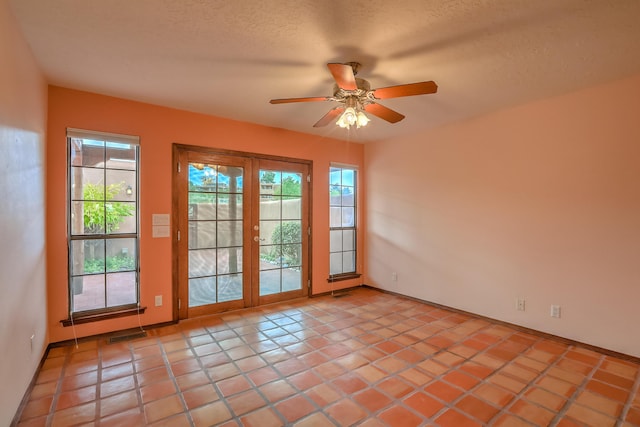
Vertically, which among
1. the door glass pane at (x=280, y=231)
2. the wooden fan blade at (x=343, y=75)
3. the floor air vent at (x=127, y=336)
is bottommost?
the floor air vent at (x=127, y=336)

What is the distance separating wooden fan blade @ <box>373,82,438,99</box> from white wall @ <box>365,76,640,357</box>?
1.98m

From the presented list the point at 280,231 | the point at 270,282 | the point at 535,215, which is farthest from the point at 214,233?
the point at 535,215

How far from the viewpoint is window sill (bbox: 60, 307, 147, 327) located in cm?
308

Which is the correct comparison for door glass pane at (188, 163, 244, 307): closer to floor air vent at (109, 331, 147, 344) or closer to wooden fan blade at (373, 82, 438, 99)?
floor air vent at (109, 331, 147, 344)

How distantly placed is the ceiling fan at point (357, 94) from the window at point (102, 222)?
2010 millimetres

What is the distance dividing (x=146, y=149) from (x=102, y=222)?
0.92 metres

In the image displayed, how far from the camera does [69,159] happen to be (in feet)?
10.1

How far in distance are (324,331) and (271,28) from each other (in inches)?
117

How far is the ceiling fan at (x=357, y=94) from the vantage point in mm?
2129

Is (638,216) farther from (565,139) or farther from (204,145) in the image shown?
(204,145)

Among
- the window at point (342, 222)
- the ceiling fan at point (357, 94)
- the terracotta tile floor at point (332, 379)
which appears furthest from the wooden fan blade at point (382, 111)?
the window at point (342, 222)

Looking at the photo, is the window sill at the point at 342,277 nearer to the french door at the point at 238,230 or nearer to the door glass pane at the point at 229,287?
the french door at the point at 238,230

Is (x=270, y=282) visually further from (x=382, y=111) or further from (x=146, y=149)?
(x=382, y=111)

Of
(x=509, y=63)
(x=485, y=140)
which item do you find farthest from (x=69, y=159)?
(x=485, y=140)
